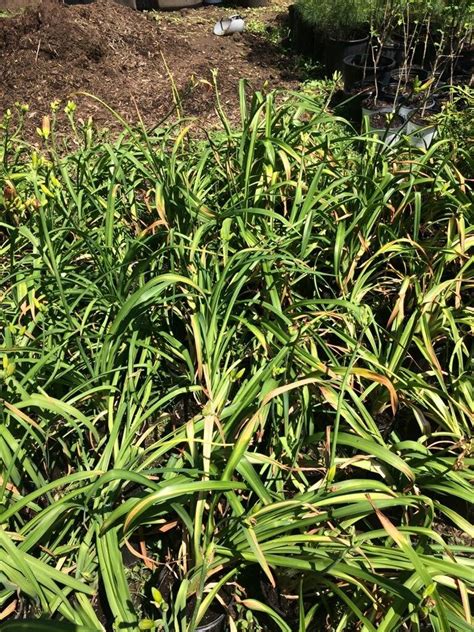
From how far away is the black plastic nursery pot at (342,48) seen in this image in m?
5.72

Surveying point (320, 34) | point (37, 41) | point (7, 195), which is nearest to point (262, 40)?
point (320, 34)

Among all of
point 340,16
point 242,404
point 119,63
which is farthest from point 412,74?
point 242,404

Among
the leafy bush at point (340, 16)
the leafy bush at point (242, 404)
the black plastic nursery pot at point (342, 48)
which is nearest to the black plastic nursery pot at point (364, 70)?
the black plastic nursery pot at point (342, 48)

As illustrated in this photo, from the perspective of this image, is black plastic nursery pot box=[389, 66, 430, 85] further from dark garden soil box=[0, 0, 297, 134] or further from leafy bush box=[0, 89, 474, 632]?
leafy bush box=[0, 89, 474, 632]

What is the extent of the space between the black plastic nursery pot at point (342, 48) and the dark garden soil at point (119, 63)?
466 millimetres

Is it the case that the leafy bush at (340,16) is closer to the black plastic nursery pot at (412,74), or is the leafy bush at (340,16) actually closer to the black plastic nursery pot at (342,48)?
the black plastic nursery pot at (342,48)

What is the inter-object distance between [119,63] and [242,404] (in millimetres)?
5265

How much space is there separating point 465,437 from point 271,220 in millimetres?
1206

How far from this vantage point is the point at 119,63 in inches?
236

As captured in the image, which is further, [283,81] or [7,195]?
[283,81]

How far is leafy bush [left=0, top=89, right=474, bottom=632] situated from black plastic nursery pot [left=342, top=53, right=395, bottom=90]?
2.68m

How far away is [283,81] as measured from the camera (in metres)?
6.09

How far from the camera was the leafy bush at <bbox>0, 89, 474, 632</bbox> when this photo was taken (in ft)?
5.27

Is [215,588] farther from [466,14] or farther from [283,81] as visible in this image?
[283,81]
